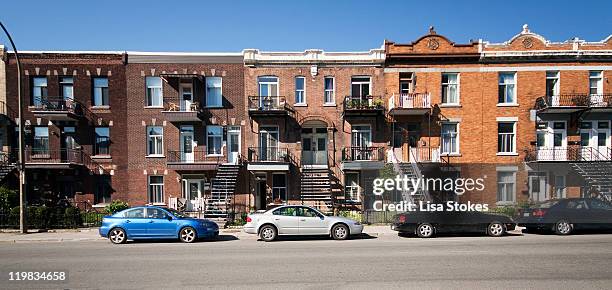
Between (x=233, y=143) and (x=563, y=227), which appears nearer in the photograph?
(x=563, y=227)

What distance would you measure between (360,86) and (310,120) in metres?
4.11

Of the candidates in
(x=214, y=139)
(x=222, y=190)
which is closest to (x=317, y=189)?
(x=222, y=190)

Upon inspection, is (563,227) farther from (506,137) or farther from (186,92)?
(186,92)

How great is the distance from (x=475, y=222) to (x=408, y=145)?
848 cm

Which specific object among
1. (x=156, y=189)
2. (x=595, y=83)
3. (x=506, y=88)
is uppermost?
(x=595, y=83)

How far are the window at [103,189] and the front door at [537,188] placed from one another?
78.1 ft

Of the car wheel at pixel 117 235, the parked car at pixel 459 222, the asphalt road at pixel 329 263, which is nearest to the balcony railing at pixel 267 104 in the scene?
the asphalt road at pixel 329 263

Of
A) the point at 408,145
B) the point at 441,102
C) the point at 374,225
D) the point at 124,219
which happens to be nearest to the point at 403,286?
the point at 374,225

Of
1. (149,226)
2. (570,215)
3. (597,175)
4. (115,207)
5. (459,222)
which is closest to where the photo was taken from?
(149,226)

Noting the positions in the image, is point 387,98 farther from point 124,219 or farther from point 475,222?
point 124,219

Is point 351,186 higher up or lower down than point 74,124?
lower down

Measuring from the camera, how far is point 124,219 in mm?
12172

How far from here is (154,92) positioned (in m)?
21.0

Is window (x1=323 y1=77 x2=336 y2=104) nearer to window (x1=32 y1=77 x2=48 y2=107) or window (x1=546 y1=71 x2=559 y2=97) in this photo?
window (x1=546 y1=71 x2=559 y2=97)
